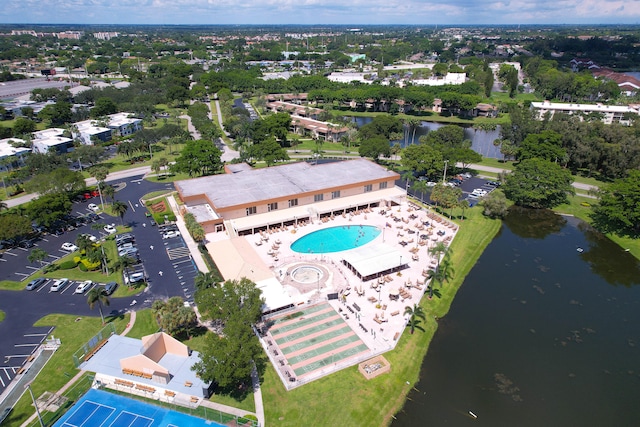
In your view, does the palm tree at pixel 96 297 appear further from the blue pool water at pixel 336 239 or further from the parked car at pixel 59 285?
the blue pool water at pixel 336 239

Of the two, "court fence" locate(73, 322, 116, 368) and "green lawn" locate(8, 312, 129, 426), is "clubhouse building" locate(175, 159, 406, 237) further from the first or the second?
"court fence" locate(73, 322, 116, 368)

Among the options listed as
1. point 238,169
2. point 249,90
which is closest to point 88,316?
point 238,169

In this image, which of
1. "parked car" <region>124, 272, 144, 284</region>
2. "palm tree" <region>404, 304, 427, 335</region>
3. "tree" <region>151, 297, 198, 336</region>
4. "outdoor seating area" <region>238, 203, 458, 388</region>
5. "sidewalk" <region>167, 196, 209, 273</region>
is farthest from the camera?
"sidewalk" <region>167, 196, 209, 273</region>

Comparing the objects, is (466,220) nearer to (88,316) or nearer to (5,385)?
(88,316)

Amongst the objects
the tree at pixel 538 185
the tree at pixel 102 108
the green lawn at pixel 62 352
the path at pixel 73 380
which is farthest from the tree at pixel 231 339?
the tree at pixel 102 108

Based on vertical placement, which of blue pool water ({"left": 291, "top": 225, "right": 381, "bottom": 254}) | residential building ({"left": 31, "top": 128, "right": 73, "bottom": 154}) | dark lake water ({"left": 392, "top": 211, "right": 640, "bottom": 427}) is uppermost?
residential building ({"left": 31, "top": 128, "right": 73, "bottom": 154})

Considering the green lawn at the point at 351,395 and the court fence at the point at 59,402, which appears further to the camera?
the green lawn at the point at 351,395

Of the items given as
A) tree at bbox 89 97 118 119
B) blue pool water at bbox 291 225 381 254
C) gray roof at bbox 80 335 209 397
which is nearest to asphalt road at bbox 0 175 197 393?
gray roof at bbox 80 335 209 397
